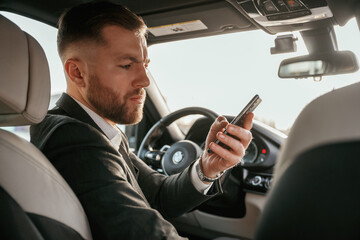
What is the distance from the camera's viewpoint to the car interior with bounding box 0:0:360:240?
0.50m

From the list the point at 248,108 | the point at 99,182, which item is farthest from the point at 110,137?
the point at 248,108

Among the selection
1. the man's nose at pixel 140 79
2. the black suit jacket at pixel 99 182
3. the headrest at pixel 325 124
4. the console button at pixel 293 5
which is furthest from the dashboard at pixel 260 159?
the headrest at pixel 325 124

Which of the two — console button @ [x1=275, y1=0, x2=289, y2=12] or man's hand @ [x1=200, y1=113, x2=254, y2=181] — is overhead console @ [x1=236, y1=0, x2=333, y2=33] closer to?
console button @ [x1=275, y1=0, x2=289, y2=12]

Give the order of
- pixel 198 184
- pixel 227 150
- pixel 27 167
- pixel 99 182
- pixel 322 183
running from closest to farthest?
pixel 322 183, pixel 27 167, pixel 99 182, pixel 227 150, pixel 198 184

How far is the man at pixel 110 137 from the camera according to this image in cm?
115

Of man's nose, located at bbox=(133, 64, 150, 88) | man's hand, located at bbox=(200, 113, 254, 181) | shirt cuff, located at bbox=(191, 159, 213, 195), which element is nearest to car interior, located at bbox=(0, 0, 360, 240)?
man's hand, located at bbox=(200, 113, 254, 181)

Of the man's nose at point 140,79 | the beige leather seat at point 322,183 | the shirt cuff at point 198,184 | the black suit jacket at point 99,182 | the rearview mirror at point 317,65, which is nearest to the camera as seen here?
the beige leather seat at point 322,183

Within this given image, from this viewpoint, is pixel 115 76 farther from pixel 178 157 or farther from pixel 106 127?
pixel 178 157

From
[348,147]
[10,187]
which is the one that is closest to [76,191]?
[10,187]

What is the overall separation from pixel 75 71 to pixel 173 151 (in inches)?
46.6

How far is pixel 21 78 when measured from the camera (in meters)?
1.07

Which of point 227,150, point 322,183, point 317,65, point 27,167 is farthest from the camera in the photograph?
point 317,65

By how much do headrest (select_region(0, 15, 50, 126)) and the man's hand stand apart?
0.70 m

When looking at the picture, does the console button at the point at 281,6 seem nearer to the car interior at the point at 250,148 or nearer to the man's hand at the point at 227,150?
the car interior at the point at 250,148
